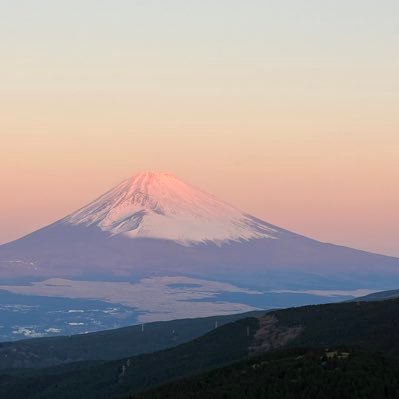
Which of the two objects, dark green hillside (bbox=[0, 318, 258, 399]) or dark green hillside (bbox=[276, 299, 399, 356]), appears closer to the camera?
dark green hillside (bbox=[276, 299, 399, 356])

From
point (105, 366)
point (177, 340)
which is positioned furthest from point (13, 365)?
point (105, 366)

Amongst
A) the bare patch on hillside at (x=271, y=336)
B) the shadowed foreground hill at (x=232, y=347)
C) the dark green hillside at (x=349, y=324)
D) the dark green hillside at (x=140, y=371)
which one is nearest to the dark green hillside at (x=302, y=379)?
the shadowed foreground hill at (x=232, y=347)

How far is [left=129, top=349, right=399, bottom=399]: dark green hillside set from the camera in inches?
2625

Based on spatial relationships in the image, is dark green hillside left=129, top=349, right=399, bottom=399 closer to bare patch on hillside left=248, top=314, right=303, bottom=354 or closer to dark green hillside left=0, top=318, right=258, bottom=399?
dark green hillside left=0, top=318, right=258, bottom=399

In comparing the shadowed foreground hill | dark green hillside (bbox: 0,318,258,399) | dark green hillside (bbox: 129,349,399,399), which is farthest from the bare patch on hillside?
dark green hillside (bbox: 129,349,399,399)

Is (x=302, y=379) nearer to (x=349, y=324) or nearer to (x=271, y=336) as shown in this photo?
(x=349, y=324)

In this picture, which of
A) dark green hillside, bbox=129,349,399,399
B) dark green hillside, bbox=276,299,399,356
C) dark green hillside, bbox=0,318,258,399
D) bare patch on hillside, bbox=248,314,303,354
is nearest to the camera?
dark green hillside, bbox=129,349,399,399

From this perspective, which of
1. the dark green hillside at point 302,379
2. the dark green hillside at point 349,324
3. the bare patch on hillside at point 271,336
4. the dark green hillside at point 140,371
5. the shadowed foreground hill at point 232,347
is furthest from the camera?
the bare patch on hillside at point 271,336

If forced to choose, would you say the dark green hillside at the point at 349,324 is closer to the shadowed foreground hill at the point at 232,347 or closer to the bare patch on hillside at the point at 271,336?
the shadowed foreground hill at the point at 232,347

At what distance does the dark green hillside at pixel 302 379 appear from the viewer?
66688 mm

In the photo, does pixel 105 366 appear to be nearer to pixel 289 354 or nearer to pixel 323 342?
pixel 323 342

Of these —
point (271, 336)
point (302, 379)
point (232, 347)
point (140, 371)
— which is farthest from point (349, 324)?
point (302, 379)

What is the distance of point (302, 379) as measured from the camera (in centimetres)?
7019

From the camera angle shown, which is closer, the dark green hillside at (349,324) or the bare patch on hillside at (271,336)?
the dark green hillside at (349,324)
